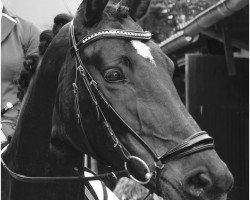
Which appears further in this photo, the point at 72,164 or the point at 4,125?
the point at 4,125

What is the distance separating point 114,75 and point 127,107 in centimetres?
16

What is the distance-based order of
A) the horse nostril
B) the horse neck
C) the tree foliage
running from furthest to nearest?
the tree foliage
the horse neck
the horse nostril

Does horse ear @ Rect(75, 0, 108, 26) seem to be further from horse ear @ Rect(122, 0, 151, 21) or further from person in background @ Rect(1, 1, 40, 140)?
person in background @ Rect(1, 1, 40, 140)

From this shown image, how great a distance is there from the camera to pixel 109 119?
3.04 meters

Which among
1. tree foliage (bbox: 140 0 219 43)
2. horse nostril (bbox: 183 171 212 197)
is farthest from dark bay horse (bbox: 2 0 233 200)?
tree foliage (bbox: 140 0 219 43)

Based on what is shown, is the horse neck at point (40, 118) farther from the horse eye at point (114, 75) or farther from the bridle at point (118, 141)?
the horse eye at point (114, 75)

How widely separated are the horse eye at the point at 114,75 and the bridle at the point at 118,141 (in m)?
0.08

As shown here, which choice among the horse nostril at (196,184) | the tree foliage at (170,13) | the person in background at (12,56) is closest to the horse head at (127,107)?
the horse nostril at (196,184)

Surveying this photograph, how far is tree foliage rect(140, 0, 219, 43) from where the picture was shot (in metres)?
13.9

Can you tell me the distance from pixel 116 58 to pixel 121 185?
3137mm

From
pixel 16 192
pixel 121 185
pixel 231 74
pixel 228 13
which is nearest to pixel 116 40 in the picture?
pixel 16 192

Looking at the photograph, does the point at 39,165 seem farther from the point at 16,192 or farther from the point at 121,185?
the point at 121,185

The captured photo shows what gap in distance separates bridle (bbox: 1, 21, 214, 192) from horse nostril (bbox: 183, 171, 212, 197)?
0.10 m

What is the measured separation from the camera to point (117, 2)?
339 cm
